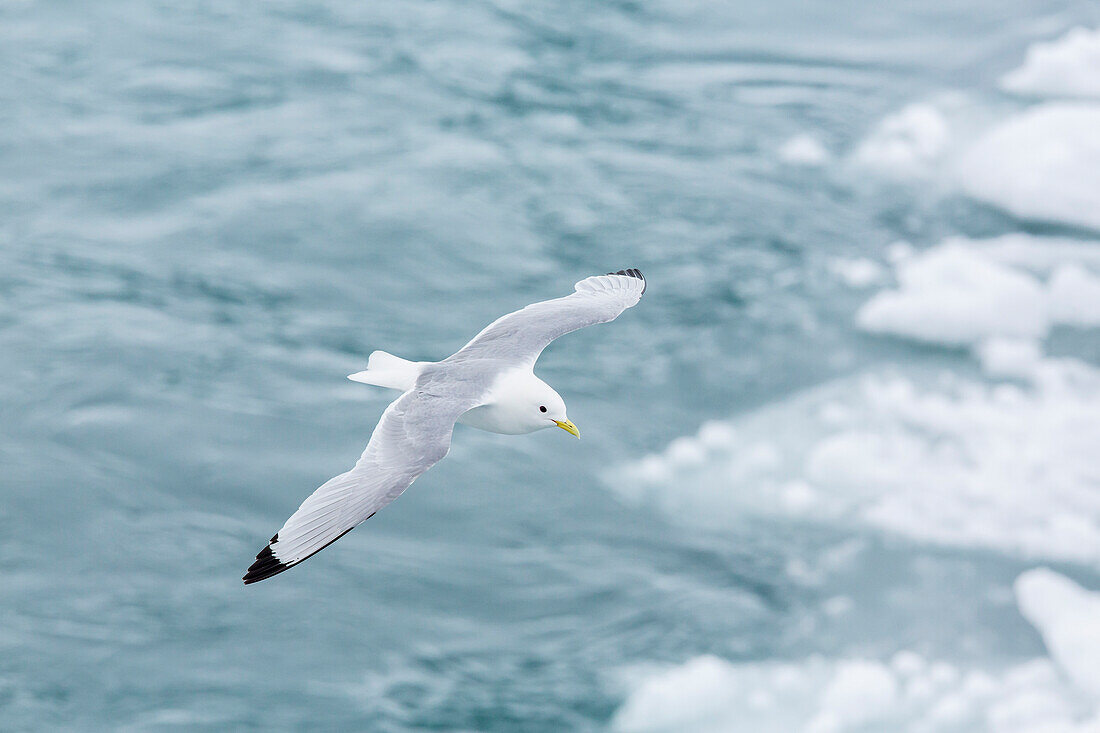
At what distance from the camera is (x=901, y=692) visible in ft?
72.2

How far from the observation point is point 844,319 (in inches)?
1260

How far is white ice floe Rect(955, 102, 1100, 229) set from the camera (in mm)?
34531

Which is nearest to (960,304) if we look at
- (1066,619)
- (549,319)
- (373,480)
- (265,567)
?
(1066,619)

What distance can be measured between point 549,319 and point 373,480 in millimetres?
3196

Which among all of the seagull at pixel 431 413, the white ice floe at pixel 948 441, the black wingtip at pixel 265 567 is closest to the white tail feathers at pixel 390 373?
the seagull at pixel 431 413

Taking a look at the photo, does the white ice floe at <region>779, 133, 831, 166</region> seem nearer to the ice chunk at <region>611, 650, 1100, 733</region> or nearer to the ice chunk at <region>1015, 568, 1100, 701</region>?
the ice chunk at <region>1015, 568, 1100, 701</region>

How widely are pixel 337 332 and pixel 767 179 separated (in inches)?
618

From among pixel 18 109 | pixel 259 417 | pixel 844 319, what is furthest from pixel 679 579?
pixel 18 109

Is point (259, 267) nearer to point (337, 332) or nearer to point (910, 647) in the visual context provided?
point (337, 332)

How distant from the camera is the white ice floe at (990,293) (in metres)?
29.5

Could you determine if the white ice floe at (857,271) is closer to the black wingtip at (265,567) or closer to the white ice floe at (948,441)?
the white ice floe at (948,441)

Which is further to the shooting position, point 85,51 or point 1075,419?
point 85,51

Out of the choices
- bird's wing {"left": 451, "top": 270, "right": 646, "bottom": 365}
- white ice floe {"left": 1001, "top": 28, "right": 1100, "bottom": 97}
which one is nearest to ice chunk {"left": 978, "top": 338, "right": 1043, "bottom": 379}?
white ice floe {"left": 1001, "top": 28, "right": 1100, "bottom": 97}

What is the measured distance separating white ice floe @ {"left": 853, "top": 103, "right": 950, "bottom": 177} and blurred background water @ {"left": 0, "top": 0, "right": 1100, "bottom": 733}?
0.14 meters
